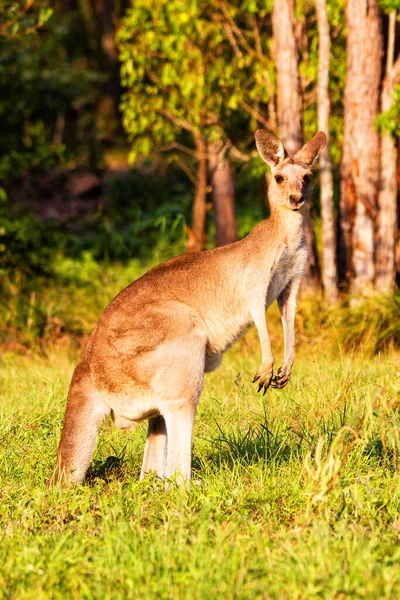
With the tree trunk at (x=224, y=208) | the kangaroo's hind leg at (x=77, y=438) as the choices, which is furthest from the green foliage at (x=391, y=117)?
the kangaroo's hind leg at (x=77, y=438)

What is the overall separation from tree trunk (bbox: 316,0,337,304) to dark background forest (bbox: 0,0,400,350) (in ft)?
0.04

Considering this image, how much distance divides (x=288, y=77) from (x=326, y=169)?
1179 mm

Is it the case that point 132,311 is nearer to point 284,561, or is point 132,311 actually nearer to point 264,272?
point 264,272

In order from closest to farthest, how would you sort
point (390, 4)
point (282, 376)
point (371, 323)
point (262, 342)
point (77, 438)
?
point (77, 438) < point (262, 342) < point (282, 376) < point (390, 4) < point (371, 323)

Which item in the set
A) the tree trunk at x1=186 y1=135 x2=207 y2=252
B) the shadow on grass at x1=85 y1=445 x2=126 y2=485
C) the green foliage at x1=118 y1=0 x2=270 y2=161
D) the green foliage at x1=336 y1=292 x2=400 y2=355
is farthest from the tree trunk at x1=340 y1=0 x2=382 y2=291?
the shadow on grass at x1=85 y1=445 x2=126 y2=485

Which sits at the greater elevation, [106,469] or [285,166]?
[285,166]

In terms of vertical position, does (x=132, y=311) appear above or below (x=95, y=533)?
above

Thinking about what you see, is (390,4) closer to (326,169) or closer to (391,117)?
(391,117)

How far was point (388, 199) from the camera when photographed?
8.39 metres

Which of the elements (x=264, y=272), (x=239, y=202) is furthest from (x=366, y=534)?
(x=239, y=202)

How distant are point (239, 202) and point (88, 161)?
2.88m

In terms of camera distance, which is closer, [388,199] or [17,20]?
[388,199]

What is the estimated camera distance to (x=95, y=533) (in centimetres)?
386

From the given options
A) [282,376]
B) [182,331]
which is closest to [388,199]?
[282,376]
